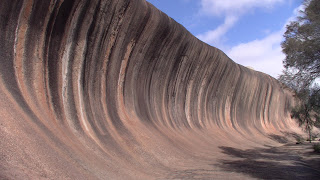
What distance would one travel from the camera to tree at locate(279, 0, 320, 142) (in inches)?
409

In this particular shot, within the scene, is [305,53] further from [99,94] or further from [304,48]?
[99,94]

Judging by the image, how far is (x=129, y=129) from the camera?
9273 millimetres

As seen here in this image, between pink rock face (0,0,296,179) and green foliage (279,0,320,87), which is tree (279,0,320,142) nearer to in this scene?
green foliage (279,0,320,87)

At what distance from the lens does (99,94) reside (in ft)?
29.2

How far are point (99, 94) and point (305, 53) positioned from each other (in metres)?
7.33

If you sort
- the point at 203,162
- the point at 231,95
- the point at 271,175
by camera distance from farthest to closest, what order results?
1. the point at 231,95
2. the point at 203,162
3. the point at 271,175

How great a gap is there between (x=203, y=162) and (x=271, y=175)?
8.83 feet

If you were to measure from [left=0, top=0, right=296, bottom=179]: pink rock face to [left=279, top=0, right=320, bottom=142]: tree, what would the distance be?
409 cm

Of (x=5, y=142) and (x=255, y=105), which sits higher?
→ (x=255, y=105)

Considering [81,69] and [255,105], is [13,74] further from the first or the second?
[255,105]

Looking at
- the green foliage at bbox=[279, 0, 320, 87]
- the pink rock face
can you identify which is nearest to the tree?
the green foliage at bbox=[279, 0, 320, 87]

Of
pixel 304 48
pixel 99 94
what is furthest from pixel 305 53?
pixel 99 94

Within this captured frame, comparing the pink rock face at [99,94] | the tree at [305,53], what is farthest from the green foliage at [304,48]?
the pink rock face at [99,94]

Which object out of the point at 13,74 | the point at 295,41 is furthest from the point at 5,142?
the point at 295,41
